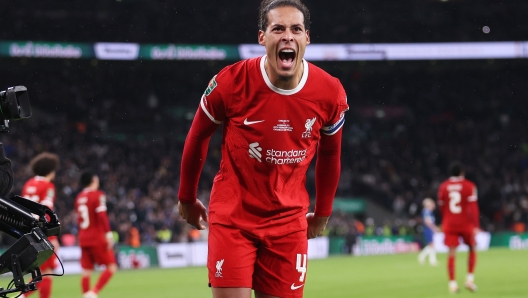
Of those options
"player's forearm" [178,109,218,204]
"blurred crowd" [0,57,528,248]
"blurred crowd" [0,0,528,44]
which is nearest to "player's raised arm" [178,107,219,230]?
"player's forearm" [178,109,218,204]

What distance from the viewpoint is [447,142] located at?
108 ft

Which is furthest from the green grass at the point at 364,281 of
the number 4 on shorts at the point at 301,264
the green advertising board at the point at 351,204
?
the green advertising board at the point at 351,204

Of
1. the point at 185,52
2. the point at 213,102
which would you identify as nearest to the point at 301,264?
the point at 213,102

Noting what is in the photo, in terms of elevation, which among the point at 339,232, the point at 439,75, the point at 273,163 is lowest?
the point at 339,232

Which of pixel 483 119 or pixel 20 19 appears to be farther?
pixel 483 119

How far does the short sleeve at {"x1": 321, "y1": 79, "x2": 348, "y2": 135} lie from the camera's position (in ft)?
14.2

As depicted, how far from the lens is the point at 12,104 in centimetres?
407

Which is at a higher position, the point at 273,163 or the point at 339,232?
the point at 273,163

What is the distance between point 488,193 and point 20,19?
18.8 metres

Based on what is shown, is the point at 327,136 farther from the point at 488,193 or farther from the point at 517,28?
the point at 517,28

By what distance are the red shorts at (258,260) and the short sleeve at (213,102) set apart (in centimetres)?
63

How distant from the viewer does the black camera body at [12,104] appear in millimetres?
4055

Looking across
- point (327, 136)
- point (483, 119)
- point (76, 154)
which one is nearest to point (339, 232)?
point (76, 154)

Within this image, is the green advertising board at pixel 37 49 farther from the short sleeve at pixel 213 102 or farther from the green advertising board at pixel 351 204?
the short sleeve at pixel 213 102
